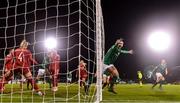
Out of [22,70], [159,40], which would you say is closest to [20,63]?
[22,70]

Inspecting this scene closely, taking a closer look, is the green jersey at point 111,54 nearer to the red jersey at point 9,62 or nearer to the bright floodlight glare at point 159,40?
Answer: the red jersey at point 9,62

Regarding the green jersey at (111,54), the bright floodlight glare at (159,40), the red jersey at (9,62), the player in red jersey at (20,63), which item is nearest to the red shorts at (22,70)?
the player in red jersey at (20,63)

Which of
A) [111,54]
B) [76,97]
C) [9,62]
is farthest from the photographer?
[111,54]

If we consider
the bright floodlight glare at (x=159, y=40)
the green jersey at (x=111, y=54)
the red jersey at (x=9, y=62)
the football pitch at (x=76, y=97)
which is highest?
the bright floodlight glare at (x=159, y=40)

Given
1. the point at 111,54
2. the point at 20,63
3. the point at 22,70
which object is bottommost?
the point at 22,70

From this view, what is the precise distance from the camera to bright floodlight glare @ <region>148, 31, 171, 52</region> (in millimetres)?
40938

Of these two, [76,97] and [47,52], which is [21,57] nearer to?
[76,97]

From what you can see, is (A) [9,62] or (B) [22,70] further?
(A) [9,62]

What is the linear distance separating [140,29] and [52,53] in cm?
2725

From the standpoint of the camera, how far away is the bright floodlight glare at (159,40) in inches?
1612

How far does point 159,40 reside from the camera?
41688 millimetres

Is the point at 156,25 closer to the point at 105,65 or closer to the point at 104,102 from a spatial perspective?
the point at 105,65

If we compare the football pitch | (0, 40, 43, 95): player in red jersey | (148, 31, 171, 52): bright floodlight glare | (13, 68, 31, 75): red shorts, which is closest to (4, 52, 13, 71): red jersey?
(0, 40, 43, 95): player in red jersey

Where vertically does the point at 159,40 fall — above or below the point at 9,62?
above
